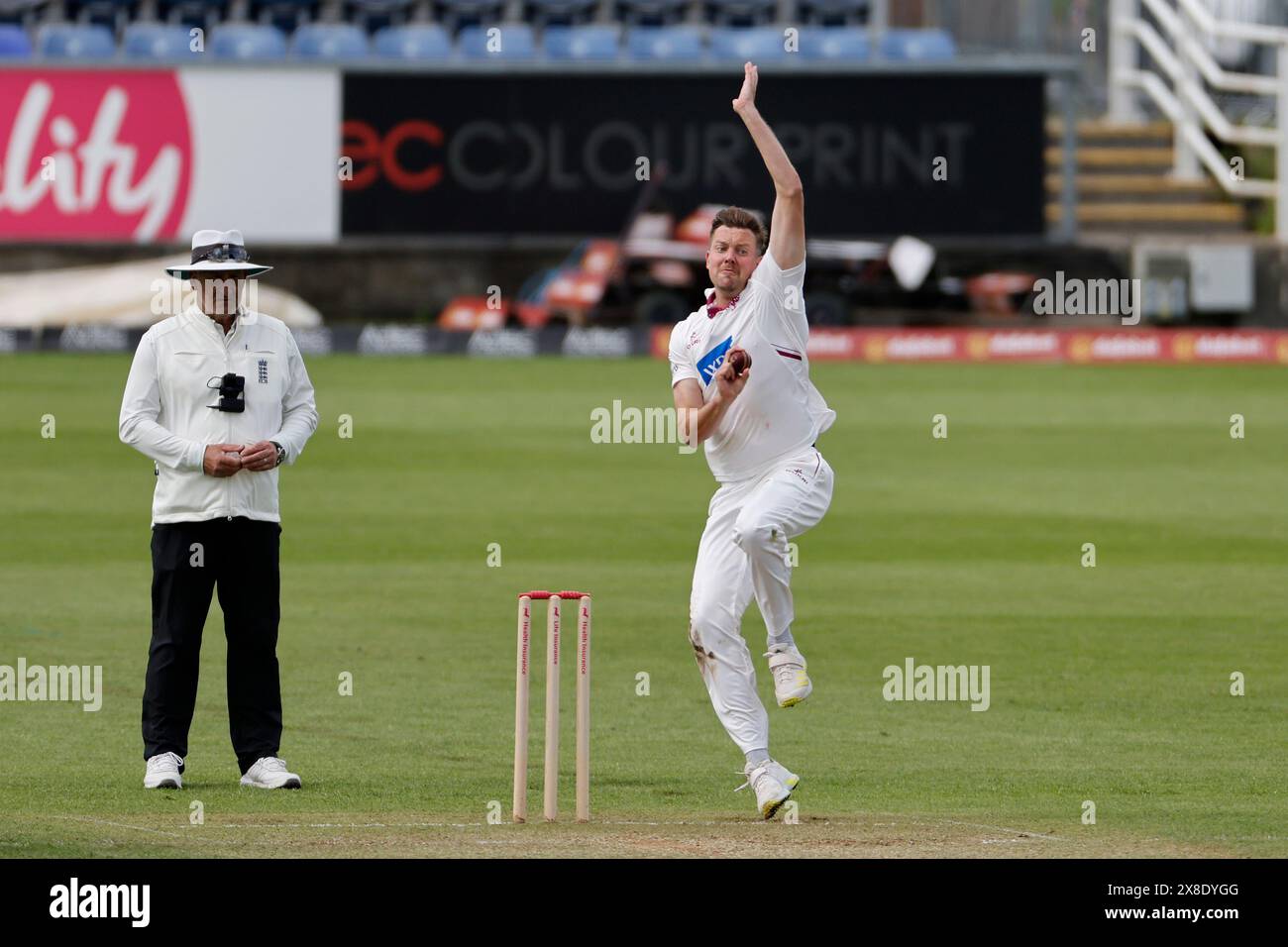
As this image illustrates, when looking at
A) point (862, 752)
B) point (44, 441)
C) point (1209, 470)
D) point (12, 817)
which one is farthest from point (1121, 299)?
point (12, 817)

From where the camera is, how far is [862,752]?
10695mm

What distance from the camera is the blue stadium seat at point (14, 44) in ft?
122

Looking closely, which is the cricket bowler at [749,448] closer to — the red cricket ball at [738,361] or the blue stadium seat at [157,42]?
the red cricket ball at [738,361]

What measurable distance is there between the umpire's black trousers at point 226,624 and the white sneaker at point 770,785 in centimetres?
199

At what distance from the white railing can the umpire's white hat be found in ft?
102

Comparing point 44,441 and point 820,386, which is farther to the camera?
point 820,386

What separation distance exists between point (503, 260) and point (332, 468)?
552 inches

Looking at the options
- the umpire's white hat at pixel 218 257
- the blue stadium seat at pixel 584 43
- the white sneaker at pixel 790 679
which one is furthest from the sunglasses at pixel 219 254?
the blue stadium seat at pixel 584 43

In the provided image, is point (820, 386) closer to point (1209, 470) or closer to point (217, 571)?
point (1209, 470)

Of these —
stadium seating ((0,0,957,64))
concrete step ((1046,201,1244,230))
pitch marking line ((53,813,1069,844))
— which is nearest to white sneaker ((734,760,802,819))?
pitch marking line ((53,813,1069,844))

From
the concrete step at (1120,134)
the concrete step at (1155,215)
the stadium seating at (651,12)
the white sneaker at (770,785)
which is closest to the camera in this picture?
the white sneaker at (770,785)

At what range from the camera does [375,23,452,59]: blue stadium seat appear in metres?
38.3

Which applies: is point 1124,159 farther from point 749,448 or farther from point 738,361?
point 738,361

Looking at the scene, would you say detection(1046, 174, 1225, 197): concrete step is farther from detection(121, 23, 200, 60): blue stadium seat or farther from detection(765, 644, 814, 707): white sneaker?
detection(765, 644, 814, 707): white sneaker
